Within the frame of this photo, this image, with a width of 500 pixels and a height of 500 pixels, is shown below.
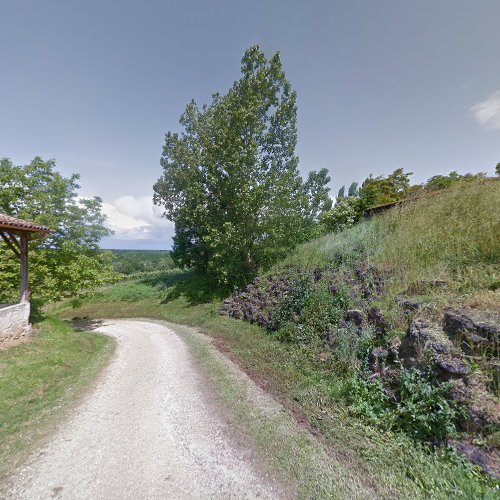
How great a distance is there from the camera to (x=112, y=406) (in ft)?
16.1

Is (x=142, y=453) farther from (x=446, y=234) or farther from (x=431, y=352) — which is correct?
(x=446, y=234)

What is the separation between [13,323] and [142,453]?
7.61m

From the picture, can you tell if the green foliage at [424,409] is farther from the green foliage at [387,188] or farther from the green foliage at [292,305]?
the green foliage at [387,188]

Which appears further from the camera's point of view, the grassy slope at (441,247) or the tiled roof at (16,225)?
the tiled roof at (16,225)

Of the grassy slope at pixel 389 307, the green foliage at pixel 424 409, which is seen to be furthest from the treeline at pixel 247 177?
the green foliage at pixel 424 409

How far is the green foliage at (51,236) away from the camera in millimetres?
10281

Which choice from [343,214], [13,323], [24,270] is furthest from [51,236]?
[343,214]

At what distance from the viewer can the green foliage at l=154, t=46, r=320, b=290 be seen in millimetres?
14453

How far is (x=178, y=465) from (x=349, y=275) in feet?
23.3

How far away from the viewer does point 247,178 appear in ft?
47.9

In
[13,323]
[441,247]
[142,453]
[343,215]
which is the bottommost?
[142,453]

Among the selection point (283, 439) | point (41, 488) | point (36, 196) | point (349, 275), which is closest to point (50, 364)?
point (41, 488)

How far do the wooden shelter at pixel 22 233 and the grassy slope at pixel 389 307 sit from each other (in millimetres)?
6788

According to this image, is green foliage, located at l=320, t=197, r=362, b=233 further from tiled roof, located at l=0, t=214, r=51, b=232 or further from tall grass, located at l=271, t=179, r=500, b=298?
tiled roof, located at l=0, t=214, r=51, b=232
